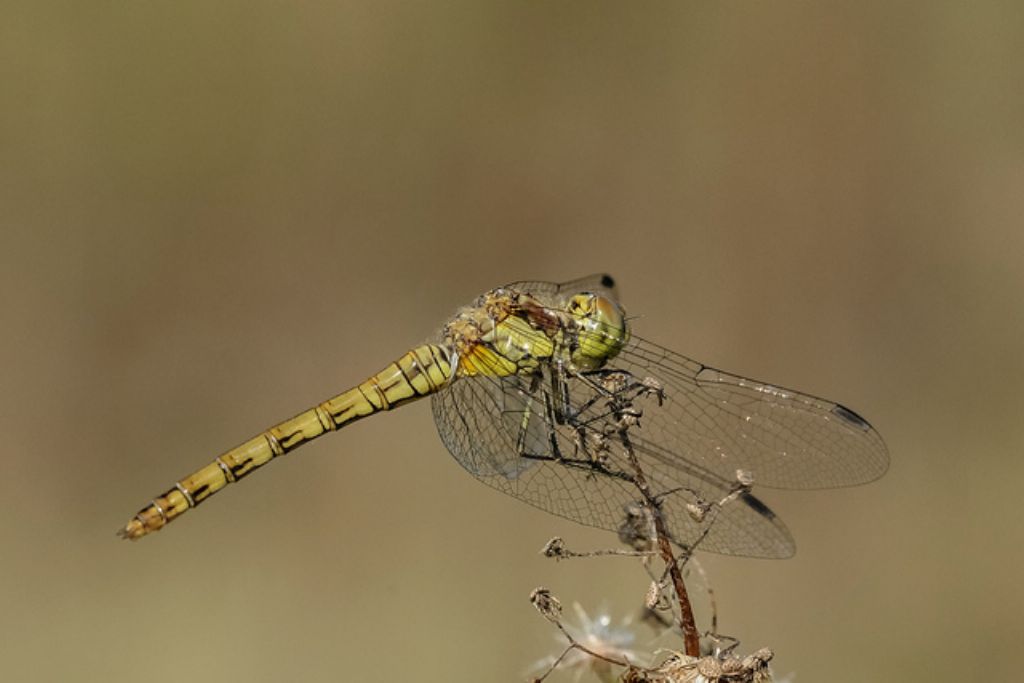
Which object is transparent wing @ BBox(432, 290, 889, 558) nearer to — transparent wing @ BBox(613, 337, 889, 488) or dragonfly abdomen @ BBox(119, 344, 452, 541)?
transparent wing @ BBox(613, 337, 889, 488)

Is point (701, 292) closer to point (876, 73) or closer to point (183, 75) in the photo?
point (876, 73)

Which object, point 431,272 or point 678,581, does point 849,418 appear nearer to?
point 678,581

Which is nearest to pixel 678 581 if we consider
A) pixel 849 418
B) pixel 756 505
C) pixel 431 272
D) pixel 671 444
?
pixel 756 505

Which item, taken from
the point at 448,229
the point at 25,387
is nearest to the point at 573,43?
the point at 448,229

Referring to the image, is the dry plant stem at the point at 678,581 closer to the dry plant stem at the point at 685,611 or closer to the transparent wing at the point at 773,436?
the dry plant stem at the point at 685,611

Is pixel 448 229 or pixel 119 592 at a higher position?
pixel 448 229

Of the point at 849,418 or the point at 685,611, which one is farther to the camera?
the point at 849,418

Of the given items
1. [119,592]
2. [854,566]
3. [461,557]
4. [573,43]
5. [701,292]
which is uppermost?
[573,43]

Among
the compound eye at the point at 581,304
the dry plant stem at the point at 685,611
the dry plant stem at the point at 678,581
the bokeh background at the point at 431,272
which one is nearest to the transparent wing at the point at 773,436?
the compound eye at the point at 581,304
